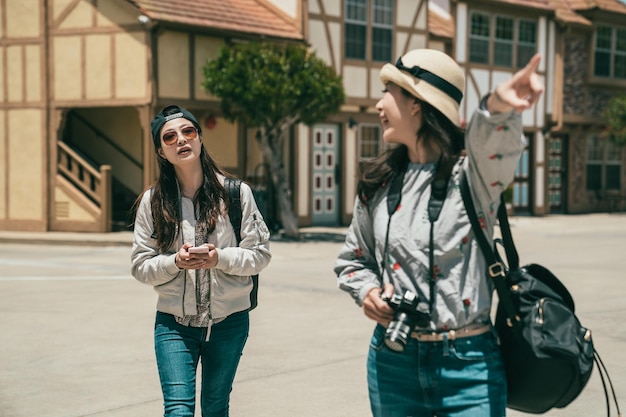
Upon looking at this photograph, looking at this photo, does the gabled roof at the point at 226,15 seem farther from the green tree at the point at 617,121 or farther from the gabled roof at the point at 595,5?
the gabled roof at the point at 595,5

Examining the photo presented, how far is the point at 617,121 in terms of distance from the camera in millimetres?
29203

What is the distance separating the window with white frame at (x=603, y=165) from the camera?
31656mm

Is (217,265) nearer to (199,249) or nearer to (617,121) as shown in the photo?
(199,249)

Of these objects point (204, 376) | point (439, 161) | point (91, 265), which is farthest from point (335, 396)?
point (91, 265)

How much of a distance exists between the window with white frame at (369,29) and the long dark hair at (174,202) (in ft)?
63.2

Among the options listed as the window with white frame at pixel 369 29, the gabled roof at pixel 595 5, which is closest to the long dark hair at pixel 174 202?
the window with white frame at pixel 369 29

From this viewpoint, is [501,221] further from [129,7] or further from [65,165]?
[65,165]

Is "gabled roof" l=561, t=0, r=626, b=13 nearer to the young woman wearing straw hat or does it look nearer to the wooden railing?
the wooden railing

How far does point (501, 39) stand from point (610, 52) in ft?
17.8

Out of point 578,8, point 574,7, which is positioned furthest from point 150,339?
point 574,7

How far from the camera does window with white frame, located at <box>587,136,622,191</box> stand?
31656 millimetres

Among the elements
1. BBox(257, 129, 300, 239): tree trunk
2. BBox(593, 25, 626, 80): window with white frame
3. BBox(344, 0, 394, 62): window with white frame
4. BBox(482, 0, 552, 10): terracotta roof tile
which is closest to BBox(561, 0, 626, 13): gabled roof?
BBox(593, 25, 626, 80): window with white frame

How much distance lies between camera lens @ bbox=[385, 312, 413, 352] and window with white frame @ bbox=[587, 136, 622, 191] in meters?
29.8

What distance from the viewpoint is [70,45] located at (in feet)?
67.6
